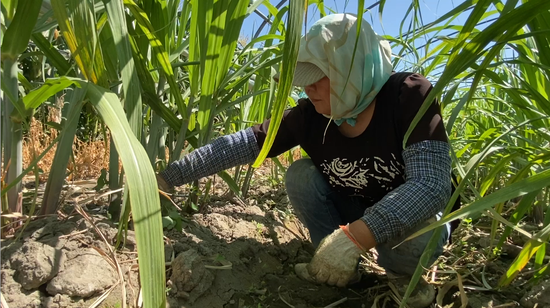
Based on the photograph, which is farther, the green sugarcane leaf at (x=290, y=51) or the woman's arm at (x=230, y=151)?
the woman's arm at (x=230, y=151)

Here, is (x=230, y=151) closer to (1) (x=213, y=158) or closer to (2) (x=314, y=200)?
(1) (x=213, y=158)

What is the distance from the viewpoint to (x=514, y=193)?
0.44m

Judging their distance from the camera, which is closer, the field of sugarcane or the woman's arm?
the field of sugarcane

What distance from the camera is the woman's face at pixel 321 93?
3.03ft

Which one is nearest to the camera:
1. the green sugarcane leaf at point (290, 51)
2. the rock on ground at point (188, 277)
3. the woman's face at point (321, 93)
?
the green sugarcane leaf at point (290, 51)

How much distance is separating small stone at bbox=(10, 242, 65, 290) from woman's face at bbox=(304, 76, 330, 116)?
1.94 ft

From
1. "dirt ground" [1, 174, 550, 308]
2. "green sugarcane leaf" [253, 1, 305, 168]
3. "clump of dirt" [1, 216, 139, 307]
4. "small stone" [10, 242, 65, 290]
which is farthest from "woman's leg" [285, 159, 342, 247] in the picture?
"green sugarcane leaf" [253, 1, 305, 168]

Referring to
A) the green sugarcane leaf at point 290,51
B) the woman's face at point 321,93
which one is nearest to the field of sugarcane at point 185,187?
the green sugarcane leaf at point 290,51

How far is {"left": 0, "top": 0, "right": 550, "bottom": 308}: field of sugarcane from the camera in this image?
1.46 ft

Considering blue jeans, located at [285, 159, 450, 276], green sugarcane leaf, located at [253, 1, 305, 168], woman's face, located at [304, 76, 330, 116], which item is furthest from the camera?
blue jeans, located at [285, 159, 450, 276]

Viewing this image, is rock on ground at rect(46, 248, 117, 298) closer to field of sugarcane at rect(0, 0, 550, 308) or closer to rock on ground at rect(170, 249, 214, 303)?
field of sugarcane at rect(0, 0, 550, 308)

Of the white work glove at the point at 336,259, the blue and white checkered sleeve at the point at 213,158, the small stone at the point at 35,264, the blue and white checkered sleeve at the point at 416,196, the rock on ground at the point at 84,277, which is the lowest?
the white work glove at the point at 336,259

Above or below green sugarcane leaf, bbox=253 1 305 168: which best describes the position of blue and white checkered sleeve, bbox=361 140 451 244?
below

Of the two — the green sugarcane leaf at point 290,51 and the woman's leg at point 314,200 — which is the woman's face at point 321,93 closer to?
the woman's leg at point 314,200
